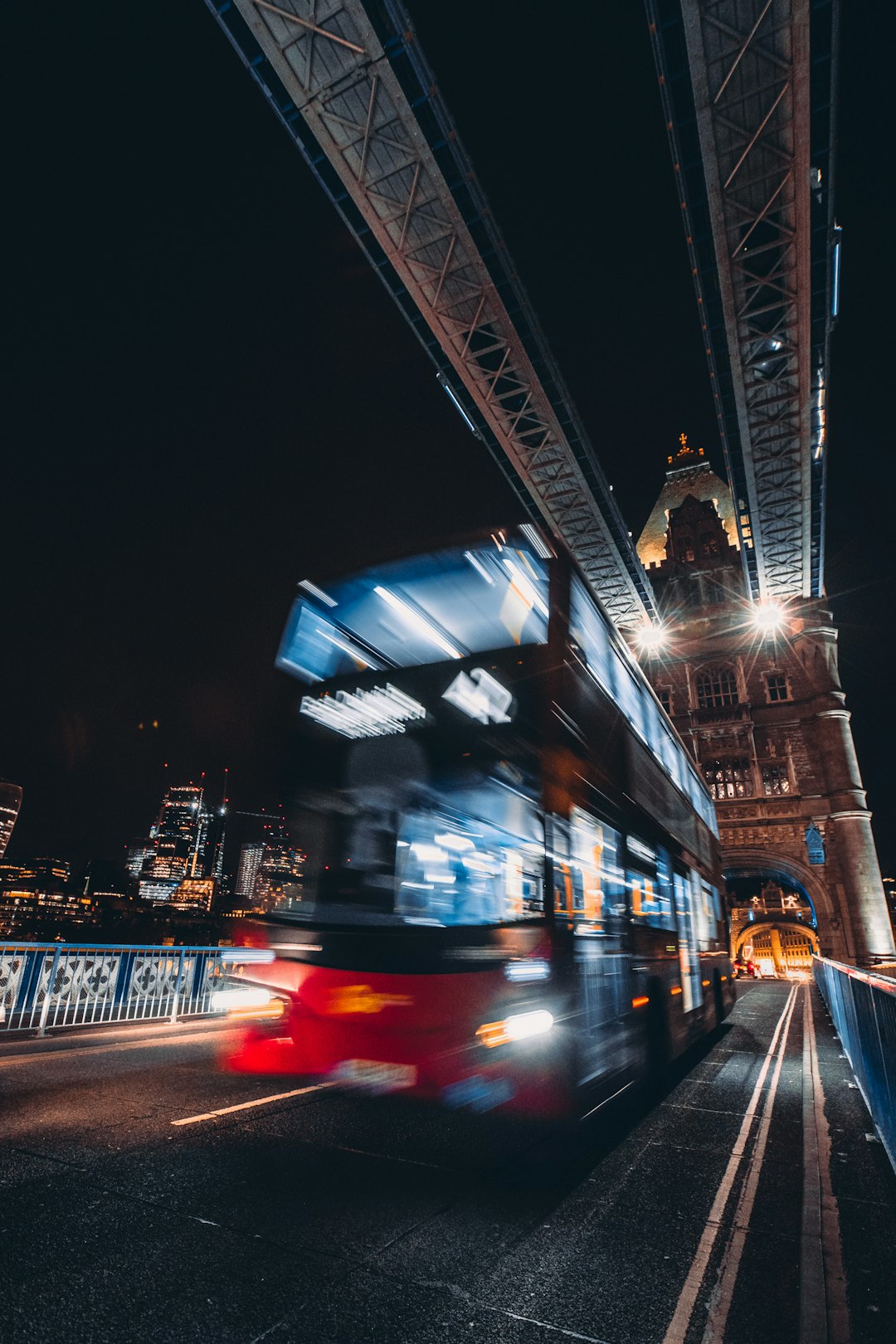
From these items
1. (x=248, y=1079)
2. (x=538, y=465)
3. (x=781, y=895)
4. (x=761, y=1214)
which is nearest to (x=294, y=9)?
(x=538, y=465)

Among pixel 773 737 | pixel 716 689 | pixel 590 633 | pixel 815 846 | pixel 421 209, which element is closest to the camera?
pixel 590 633

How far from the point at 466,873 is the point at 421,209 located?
21.4 meters

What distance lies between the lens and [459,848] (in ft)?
14.8

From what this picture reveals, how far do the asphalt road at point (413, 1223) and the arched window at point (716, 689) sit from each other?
30.4 metres

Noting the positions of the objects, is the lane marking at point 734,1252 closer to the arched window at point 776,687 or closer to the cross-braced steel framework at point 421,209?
the cross-braced steel framework at point 421,209

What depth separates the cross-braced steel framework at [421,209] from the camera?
1539cm

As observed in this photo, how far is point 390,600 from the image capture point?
5504 millimetres

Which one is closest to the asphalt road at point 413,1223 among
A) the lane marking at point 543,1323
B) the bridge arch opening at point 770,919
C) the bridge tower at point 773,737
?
the lane marking at point 543,1323

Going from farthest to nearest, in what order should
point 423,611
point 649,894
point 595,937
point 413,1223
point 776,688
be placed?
1. point 776,688
2. point 649,894
3. point 423,611
4. point 595,937
5. point 413,1223

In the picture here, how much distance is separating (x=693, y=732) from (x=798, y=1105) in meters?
28.7

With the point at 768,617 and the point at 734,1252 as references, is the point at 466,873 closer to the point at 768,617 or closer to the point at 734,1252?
the point at 734,1252

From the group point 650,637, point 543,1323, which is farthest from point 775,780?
point 543,1323

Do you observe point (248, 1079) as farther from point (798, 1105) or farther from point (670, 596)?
point (670, 596)

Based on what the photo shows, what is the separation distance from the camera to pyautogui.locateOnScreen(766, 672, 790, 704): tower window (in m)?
33.3
